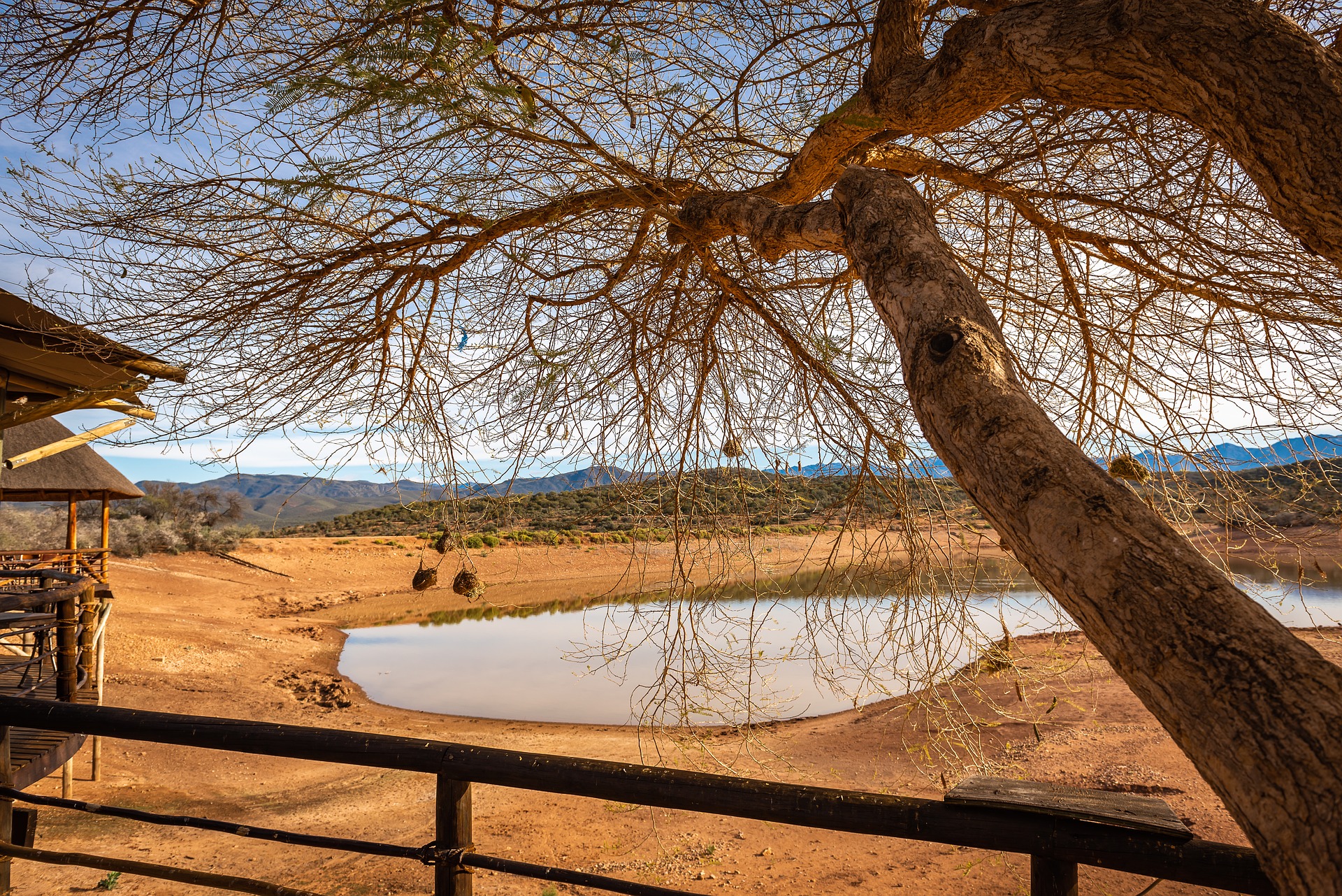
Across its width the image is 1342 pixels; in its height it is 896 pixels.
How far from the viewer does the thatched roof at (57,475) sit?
28.3ft

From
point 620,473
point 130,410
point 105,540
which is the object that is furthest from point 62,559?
point 620,473

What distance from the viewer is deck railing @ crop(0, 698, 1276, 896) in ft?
3.90

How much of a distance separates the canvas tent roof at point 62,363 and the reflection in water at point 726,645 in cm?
211

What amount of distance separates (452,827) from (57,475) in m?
10.6

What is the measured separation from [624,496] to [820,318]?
5.14 ft

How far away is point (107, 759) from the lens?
710 cm

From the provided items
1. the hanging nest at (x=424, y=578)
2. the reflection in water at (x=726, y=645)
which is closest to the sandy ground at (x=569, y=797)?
the reflection in water at (x=726, y=645)

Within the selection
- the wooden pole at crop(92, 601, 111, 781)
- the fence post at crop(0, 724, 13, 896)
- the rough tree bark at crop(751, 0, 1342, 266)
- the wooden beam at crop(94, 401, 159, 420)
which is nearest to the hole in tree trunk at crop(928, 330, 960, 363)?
the rough tree bark at crop(751, 0, 1342, 266)

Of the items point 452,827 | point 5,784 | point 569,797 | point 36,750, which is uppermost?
point 452,827

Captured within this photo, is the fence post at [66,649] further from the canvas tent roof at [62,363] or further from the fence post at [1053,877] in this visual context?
the fence post at [1053,877]

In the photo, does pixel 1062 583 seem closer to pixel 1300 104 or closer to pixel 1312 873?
pixel 1312 873

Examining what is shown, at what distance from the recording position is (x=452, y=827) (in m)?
1.61

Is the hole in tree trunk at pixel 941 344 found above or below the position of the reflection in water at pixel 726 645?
above

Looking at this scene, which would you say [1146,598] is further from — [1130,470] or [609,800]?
[1130,470]
